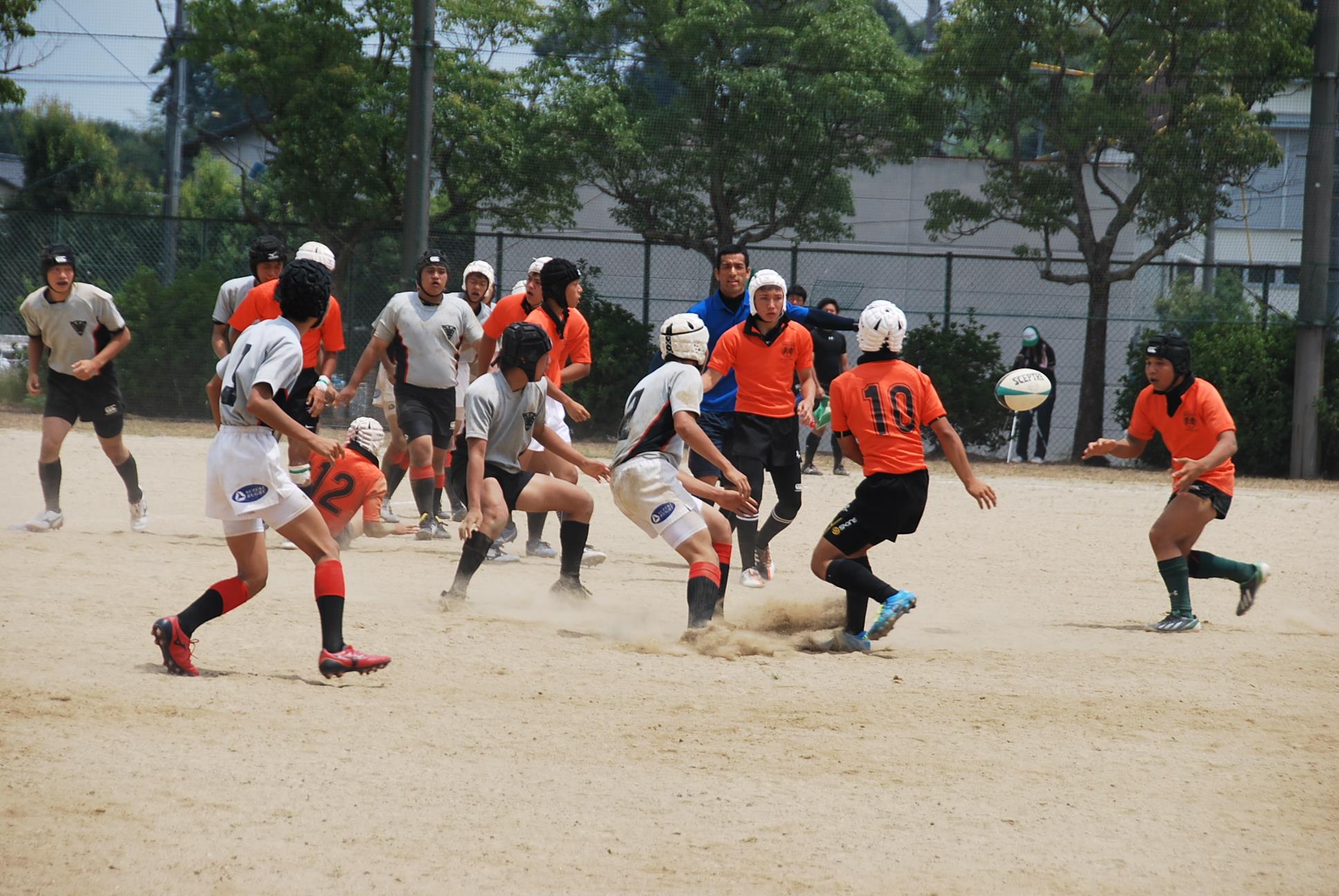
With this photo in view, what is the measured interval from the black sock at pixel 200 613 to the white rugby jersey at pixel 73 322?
166 inches

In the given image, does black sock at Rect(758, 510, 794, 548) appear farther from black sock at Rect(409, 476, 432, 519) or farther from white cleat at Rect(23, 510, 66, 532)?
white cleat at Rect(23, 510, 66, 532)

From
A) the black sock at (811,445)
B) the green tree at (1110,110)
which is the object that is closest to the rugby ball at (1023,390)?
the black sock at (811,445)

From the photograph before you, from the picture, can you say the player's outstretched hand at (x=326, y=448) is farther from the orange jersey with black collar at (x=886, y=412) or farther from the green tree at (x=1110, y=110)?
the green tree at (x=1110, y=110)

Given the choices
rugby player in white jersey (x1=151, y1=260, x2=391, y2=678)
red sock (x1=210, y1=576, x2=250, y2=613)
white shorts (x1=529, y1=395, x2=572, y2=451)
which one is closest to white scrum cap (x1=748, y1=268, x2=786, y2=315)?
white shorts (x1=529, y1=395, x2=572, y2=451)

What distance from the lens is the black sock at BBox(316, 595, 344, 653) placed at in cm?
529

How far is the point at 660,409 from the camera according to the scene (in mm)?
6512

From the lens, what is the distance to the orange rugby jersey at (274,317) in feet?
27.4

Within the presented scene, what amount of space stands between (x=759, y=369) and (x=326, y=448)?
3593 mm

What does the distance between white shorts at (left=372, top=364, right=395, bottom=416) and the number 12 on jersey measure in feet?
15.2

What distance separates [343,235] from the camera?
1962cm

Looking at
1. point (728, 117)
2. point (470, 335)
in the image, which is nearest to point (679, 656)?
point (470, 335)

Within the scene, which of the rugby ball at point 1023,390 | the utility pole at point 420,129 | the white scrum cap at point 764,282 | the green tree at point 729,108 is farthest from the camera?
the green tree at point 729,108

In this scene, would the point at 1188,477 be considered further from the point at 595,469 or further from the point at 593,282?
the point at 593,282

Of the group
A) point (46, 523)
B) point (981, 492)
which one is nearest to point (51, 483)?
point (46, 523)
